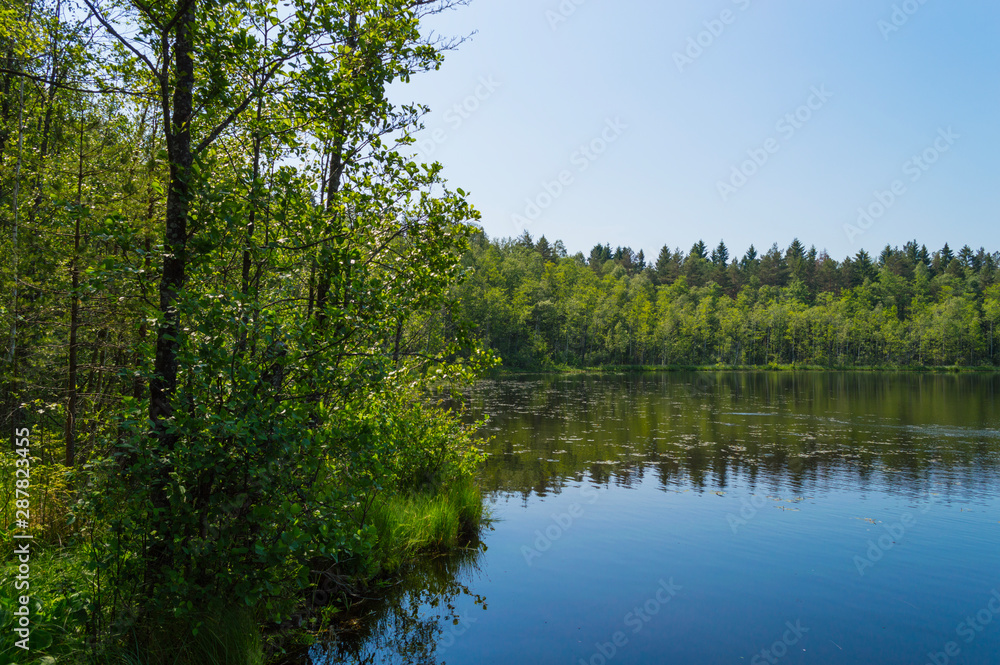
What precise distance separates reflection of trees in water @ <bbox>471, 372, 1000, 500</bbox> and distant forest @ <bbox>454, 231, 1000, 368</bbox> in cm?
3595

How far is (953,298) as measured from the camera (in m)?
101

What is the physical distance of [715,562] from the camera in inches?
418

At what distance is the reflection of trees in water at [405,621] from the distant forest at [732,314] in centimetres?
5739

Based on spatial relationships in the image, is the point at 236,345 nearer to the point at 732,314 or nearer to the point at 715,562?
the point at 715,562

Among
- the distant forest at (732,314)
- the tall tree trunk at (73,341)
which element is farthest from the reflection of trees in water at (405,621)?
the distant forest at (732,314)

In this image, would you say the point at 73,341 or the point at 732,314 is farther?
the point at 732,314

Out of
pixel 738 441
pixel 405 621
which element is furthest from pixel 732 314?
pixel 405 621

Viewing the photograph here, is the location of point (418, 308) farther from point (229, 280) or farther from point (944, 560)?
point (944, 560)

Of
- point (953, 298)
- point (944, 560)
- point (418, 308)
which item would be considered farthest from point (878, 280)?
point (418, 308)

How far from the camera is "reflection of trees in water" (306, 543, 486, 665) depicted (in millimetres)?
6883

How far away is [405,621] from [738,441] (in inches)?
775

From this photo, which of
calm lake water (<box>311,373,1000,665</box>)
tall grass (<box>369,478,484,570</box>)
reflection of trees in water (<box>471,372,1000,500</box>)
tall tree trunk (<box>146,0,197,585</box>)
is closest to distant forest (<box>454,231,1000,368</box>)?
reflection of trees in water (<box>471,372,1000,500</box>)

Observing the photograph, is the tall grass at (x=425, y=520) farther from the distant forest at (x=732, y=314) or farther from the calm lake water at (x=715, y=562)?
the distant forest at (x=732, y=314)

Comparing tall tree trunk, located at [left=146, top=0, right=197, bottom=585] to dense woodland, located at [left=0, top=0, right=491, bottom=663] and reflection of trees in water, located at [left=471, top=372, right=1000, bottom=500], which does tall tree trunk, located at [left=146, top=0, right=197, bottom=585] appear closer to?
dense woodland, located at [left=0, top=0, right=491, bottom=663]
